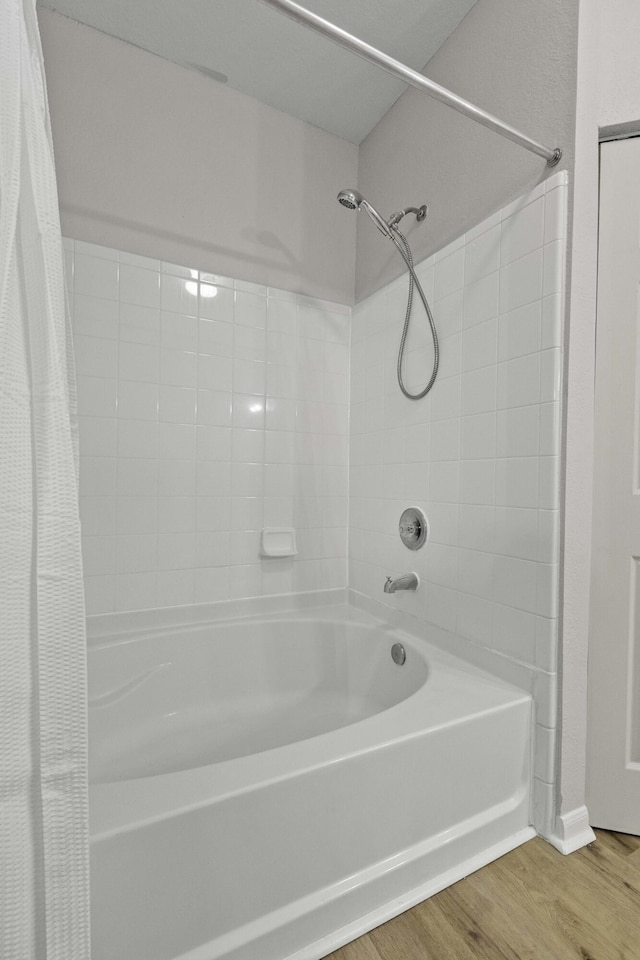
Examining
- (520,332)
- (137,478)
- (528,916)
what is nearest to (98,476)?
(137,478)

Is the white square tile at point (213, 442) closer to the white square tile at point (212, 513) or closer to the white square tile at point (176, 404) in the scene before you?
the white square tile at point (176, 404)

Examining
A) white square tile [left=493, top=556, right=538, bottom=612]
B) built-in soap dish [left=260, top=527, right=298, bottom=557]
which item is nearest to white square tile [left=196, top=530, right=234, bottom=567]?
built-in soap dish [left=260, top=527, right=298, bottom=557]

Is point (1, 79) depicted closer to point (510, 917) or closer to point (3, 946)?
point (3, 946)

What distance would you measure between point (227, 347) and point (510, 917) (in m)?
1.77

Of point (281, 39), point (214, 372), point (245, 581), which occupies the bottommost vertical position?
point (245, 581)

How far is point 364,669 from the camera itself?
1.64 m

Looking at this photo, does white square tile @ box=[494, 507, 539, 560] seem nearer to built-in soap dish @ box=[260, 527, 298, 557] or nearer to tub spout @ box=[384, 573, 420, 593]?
tub spout @ box=[384, 573, 420, 593]

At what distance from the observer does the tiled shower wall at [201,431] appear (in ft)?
5.05

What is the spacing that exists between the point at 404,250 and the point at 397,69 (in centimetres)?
61

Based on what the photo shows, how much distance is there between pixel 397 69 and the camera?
1001mm

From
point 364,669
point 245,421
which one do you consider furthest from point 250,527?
point 364,669

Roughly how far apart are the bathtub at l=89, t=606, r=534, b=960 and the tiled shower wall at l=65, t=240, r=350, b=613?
0.28 m

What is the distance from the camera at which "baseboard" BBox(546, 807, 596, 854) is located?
43.7 inches

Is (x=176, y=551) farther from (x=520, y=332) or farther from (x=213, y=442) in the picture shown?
(x=520, y=332)
